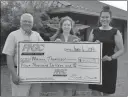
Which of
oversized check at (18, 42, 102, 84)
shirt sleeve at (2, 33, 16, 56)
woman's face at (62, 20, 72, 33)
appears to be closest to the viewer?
shirt sleeve at (2, 33, 16, 56)

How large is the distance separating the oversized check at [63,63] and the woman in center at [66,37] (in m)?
0.09

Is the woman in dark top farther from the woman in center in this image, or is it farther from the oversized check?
the woman in center

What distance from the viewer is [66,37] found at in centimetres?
473

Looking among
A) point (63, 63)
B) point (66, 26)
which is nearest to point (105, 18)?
point (66, 26)

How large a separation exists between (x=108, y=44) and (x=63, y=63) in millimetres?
833

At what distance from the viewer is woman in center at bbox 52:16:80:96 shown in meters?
4.66

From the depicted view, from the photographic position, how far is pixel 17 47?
15.0 ft

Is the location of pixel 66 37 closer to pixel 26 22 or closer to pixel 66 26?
pixel 66 26

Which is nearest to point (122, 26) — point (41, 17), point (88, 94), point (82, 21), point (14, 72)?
point (82, 21)

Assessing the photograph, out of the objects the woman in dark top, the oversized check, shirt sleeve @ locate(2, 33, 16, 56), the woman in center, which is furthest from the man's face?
the woman in dark top

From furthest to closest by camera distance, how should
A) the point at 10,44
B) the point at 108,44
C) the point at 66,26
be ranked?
the point at 108,44
the point at 66,26
the point at 10,44

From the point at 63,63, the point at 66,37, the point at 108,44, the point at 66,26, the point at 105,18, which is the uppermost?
the point at 105,18

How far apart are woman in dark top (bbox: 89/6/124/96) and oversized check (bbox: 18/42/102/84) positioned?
0.40 feet

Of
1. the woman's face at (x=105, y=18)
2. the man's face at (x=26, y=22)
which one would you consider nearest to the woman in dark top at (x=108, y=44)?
the woman's face at (x=105, y=18)
